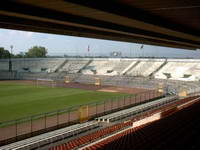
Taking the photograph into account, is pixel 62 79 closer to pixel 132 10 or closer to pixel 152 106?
pixel 152 106

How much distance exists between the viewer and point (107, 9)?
8344mm

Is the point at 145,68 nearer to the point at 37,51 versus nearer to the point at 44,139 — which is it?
the point at 44,139

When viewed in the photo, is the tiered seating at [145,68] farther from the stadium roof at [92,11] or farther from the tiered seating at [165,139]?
the stadium roof at [92,11]

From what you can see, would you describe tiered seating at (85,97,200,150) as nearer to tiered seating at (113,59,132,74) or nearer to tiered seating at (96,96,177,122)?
tiered seating at (96,96,177,122)

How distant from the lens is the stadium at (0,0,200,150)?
941 centimetres

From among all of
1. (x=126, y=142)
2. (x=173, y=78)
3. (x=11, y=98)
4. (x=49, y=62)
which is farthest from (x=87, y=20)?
(x=49, y=62)

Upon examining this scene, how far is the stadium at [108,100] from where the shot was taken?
9.41 metres

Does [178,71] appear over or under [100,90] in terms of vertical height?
over

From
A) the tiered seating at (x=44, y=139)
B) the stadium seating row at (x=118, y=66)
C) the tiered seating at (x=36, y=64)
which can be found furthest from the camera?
the tiered seating at (x=36, y=64)

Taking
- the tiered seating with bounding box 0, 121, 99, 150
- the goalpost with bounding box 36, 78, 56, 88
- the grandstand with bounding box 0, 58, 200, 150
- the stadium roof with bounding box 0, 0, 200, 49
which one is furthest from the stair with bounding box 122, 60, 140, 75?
the stadium roof with bounding box 0, 0, 200, 49

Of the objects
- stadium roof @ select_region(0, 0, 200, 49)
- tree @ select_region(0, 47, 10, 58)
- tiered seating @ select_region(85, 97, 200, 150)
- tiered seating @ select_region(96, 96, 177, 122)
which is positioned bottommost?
tiered seating @ select_region(96, 96, 177, 122)

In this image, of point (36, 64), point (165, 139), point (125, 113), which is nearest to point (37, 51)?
point (36, 64)

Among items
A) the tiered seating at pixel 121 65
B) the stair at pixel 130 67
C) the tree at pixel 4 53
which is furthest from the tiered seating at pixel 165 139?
the tree at pixel 4 53

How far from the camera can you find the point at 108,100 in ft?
108
